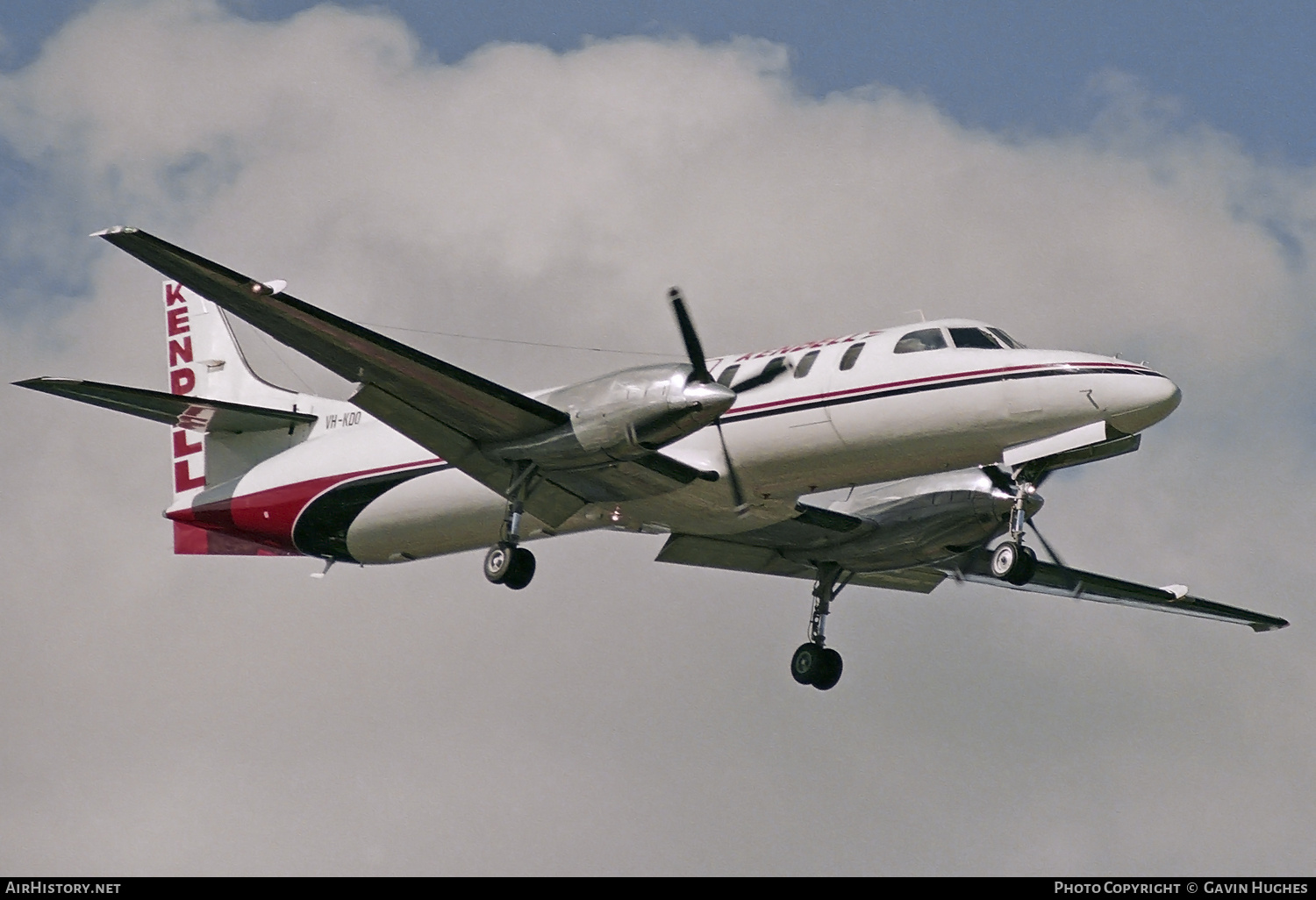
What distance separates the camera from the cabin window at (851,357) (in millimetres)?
22828

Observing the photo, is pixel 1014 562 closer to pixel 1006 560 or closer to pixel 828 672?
pixel 1006 560

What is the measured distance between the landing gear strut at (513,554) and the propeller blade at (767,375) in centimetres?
299

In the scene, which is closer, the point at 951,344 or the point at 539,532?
the point at 951,344

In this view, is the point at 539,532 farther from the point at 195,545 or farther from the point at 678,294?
the point at 195,545

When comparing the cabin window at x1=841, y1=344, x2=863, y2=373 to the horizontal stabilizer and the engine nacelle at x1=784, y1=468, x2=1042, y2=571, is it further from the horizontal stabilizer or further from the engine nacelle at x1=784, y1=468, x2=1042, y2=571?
the horizontal stabilizer

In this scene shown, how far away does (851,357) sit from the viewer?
22953mm

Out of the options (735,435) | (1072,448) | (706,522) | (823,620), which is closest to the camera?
(1072,448)

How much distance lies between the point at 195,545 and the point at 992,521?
13.1 metres

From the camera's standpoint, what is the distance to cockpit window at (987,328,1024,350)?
22.7 m

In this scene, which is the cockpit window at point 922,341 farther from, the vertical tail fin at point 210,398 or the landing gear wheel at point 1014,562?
the vertical tail fin at point 210,398
